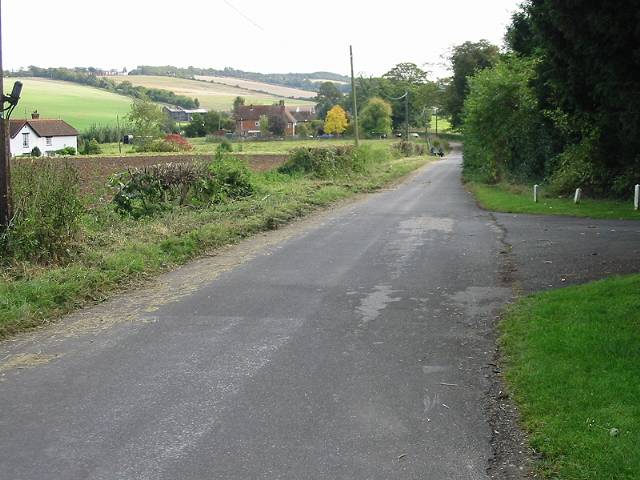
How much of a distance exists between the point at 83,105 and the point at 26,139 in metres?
43.5

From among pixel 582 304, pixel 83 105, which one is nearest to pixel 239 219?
pixel 582 304

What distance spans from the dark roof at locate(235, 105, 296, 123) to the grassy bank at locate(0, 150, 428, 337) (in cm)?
9840

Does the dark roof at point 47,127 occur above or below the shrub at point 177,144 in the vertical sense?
above

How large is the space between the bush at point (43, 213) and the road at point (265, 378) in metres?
1.92

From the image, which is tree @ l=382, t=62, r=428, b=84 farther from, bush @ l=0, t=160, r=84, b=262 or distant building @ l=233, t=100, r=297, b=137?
bush @ l=0, t=160, r=84, b=262

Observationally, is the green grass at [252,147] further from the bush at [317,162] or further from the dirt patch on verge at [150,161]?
the bush at [317,162]

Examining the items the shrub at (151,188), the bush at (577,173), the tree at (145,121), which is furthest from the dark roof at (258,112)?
the shrub at (151,188)

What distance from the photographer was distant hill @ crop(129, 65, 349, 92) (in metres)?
165

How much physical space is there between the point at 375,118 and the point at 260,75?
69.4 metres

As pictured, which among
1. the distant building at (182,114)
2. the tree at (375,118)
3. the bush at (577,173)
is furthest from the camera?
the distant building at (182,114)

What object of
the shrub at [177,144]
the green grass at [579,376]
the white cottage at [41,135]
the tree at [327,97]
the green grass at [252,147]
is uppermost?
the tree at [327,97]

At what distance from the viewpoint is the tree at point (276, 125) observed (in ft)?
371

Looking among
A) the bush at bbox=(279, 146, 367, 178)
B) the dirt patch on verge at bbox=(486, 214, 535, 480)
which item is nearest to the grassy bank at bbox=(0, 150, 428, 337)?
the dirt patch on verge at bbox=(486, 214, 535, 480)

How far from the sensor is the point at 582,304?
9.09 meters
